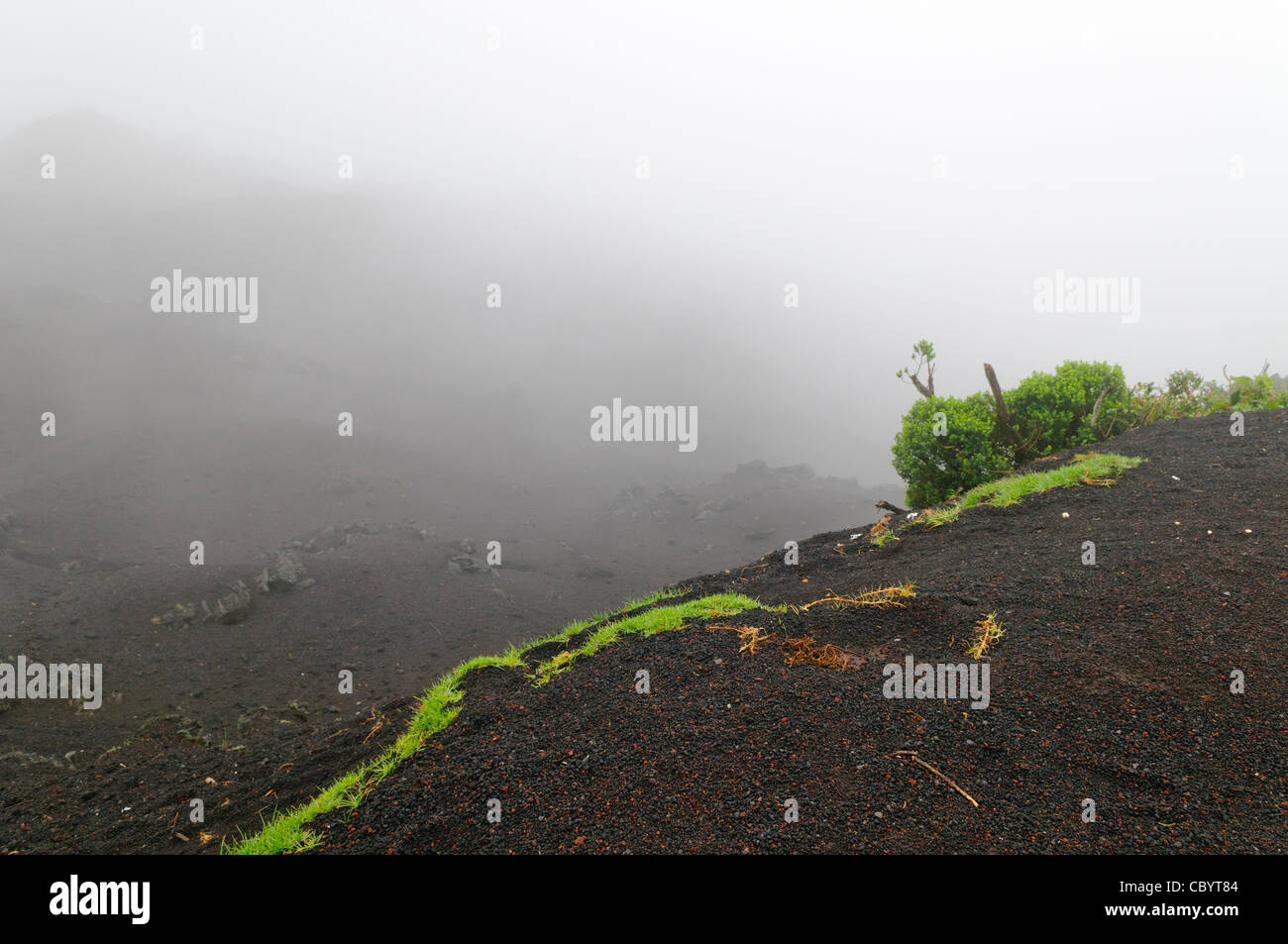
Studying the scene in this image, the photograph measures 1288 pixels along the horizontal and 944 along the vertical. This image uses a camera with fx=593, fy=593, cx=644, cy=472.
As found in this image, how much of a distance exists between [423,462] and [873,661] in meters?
40.0

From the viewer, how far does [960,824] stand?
10.5 feet

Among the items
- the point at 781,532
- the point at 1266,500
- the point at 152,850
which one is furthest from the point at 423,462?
the point at 1266,500

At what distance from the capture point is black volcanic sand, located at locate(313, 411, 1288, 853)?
10.6 feet

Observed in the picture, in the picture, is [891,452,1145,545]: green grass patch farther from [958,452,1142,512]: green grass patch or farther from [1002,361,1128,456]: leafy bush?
[1002,361,1128,456]: leafy bush

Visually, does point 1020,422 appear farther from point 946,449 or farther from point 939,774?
point 939,774

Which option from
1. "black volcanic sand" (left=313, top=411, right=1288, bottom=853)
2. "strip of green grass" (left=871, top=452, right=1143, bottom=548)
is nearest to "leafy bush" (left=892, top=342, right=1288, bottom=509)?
"strip of green grass" (left=871, top=452, right=1143, bottom=548)

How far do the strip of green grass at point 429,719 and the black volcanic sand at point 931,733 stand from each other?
0.19 meters

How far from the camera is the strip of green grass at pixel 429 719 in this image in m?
4.12

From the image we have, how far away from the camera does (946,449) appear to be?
1142 cm

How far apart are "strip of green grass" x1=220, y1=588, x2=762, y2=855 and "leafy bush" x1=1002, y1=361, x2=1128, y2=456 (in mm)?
8452

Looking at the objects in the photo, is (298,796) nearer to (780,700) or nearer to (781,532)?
(780,700)

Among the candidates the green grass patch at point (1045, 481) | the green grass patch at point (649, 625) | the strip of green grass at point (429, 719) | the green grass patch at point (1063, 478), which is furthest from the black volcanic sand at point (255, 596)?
the green grass patch at point (1063, 478)

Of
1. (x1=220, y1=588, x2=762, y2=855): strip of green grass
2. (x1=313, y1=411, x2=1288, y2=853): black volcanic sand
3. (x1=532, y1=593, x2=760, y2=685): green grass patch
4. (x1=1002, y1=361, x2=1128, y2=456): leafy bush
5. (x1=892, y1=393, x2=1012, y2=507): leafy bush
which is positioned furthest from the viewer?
(x1=1002, y1=361, x2=1128, y2=456): leafy bush

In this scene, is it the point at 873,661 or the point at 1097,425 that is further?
the point at 1097,425
